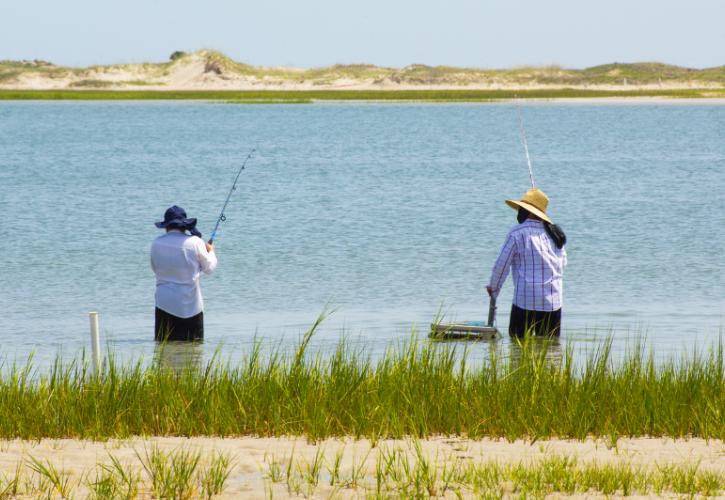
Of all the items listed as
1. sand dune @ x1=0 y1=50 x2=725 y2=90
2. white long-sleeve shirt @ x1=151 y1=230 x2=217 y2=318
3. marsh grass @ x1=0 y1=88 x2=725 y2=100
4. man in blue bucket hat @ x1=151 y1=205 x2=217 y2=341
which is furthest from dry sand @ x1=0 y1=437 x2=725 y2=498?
sand dune @ x1=0 y1=50 x2=725 y2=90

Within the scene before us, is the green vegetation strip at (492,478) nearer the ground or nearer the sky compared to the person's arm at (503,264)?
nearer the ground

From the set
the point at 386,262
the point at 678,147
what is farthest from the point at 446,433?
the point at 678,147

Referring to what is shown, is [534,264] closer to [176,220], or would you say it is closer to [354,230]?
[176,220]

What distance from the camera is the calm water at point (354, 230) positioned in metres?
14.7

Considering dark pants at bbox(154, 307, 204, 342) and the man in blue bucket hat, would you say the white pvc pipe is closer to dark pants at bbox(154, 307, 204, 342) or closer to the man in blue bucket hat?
the man in blue bucket hat

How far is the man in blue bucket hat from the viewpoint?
10.1 m

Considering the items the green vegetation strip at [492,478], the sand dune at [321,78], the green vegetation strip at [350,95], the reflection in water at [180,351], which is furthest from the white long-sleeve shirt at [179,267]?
the sand dune at [321,78]

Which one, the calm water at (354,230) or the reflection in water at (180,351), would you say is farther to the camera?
the calm water at (354,230)

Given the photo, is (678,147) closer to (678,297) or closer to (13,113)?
(678,297)

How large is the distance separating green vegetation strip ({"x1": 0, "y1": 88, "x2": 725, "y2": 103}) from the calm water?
57.6 metres

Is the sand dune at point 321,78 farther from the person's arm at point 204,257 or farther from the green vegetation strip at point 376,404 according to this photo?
the green vegetation strip at point 376,404

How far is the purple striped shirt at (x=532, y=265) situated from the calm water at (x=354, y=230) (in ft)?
9.78

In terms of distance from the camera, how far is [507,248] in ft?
30.7

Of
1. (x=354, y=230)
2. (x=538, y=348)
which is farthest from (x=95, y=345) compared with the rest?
(x=354, y=230)
